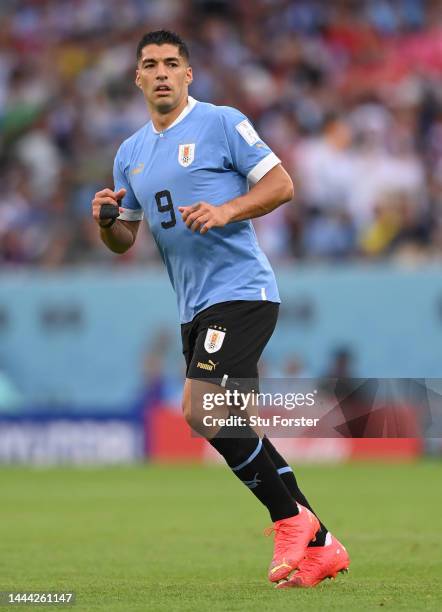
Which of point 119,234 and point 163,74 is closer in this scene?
point 163,74

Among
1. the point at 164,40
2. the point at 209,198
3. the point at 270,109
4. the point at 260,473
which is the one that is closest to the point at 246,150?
the point at 209,198

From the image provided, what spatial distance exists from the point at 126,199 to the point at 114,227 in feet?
0.76

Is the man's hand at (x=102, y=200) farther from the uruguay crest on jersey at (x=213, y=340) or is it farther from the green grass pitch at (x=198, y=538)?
the green grass pitch at (x=198, y=538)

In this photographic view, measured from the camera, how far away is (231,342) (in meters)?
6.55

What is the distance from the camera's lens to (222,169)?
6758mm

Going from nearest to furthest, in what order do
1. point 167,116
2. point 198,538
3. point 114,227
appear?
point 167,116 < point 114,227 < point 198,538

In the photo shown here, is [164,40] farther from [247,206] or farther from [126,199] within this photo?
[247,206]

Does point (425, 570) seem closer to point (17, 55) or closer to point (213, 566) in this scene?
point (213, 566)

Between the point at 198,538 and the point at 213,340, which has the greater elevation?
the point at 213,340

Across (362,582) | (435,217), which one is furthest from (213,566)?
(435,217)

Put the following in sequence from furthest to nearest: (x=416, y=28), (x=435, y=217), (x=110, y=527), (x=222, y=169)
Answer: (x=416, y=28) < (x=435, y=217) < (x=110, y=527) < (x=222, y=169)

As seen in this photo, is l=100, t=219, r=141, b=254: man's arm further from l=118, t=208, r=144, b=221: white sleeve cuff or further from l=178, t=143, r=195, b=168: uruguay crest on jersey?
l=178, t=143, r=195, b=168: uruguay crest on jersey

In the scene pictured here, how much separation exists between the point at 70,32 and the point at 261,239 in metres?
6.54

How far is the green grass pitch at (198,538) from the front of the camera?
20.7 ft
